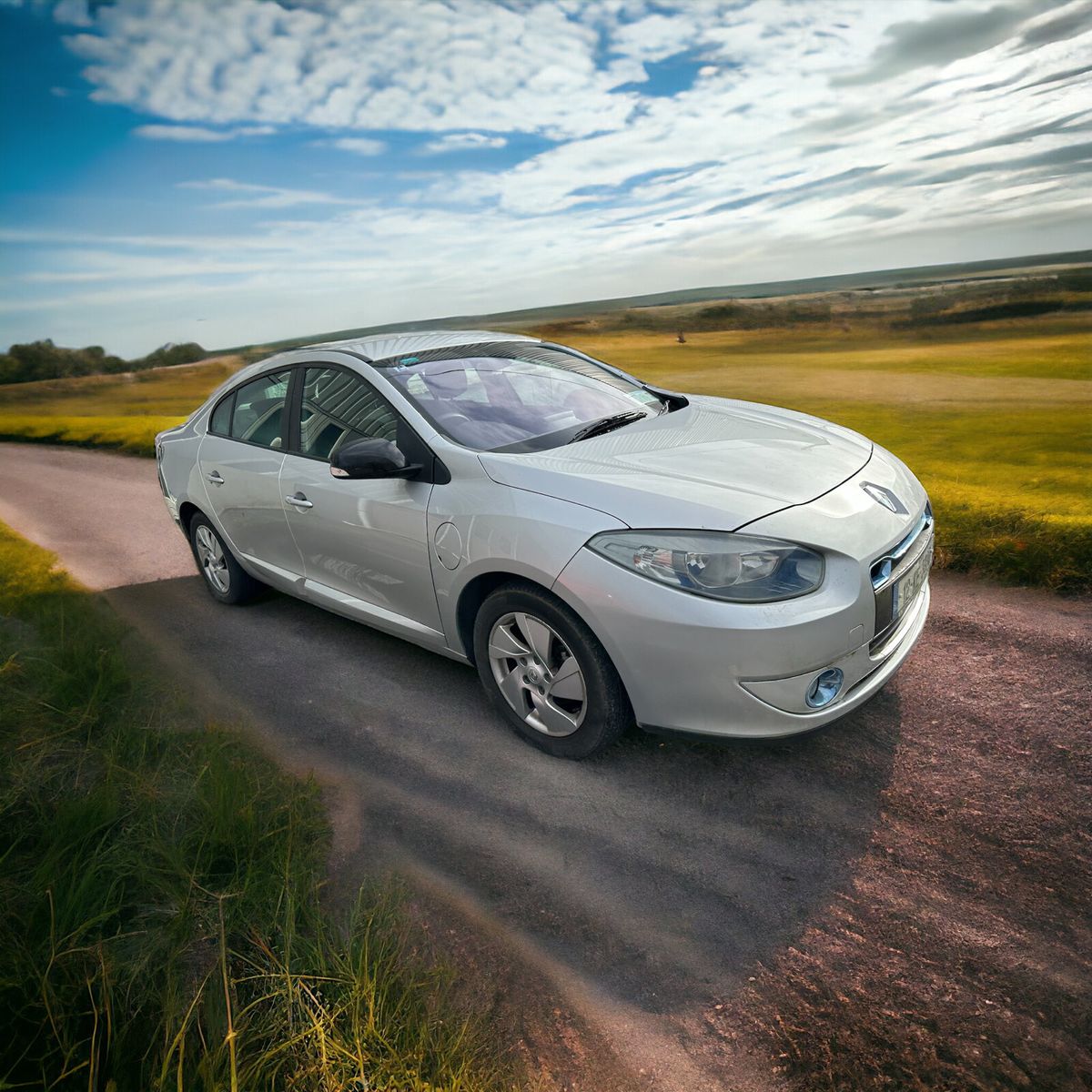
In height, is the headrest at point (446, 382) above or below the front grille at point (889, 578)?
above

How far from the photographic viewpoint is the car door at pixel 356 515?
3.48m

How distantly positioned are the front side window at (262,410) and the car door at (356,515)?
187mm

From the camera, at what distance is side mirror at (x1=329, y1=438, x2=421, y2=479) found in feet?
10.7

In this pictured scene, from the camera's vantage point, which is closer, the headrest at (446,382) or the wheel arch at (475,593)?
the wheel arch at (475,593)

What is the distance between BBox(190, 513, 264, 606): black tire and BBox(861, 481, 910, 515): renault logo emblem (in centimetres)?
390

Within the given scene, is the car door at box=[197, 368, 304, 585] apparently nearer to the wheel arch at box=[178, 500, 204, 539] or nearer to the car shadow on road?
the wheel arch at box=[178, 500, 204, 539]

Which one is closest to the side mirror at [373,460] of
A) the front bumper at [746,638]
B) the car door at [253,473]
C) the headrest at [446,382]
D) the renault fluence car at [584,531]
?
the renault fluence car at [584,531]

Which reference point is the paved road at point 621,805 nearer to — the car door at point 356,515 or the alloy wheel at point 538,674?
the alloy wheel at point 538,674

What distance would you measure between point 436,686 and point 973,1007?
2.68m

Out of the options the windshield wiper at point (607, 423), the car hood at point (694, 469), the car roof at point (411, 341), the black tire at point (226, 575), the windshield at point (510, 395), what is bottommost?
the black tire at point (226, 575)

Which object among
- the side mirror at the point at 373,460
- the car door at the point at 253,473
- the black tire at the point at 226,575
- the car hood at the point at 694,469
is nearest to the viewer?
the car hood at the point at 694,469

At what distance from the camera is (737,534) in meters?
2.63

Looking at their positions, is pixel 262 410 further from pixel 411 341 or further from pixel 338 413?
pixel 411 341

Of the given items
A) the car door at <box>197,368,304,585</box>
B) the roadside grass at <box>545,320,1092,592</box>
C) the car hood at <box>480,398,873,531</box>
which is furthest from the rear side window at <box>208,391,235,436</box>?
the roadside grass at <box>545,320,1092,592</box>
